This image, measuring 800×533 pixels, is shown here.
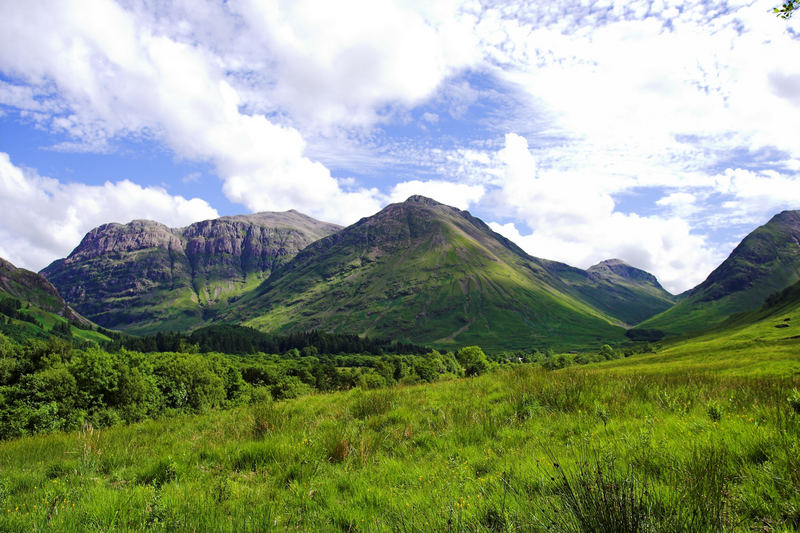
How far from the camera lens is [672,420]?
6094mm

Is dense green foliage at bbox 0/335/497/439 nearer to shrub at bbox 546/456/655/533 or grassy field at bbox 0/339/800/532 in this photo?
grassy field at bbox 0/339/800/532

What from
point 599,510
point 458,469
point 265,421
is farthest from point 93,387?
point 599,510

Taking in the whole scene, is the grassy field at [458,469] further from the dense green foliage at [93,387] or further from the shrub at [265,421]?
the dense green foliage at [93,387]

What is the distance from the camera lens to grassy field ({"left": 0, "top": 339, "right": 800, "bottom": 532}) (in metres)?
3.35

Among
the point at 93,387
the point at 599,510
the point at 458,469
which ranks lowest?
the point at 93,387

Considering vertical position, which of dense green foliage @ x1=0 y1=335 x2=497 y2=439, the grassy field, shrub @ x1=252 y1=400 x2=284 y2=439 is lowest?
dense green foliage @ x1=0 y1=335 x2=497 y2=439

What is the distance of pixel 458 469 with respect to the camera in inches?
212

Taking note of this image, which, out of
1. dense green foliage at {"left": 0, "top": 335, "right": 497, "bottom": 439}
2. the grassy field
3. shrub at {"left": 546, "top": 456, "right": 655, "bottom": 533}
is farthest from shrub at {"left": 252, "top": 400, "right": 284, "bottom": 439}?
dense green foliage at {"left": 0, "top": 335, "right": 497, "bottom": 439}

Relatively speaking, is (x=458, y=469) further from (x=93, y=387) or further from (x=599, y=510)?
(x=93, y=387)

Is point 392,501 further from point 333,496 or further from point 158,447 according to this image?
point 158,447

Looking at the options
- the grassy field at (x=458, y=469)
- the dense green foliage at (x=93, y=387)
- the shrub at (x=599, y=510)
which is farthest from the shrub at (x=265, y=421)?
the dense green foliage at (x=93, y=387)

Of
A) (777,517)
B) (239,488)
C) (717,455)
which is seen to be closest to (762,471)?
(717,455)

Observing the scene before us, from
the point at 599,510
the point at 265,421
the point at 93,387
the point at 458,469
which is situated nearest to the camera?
the point at 599,510

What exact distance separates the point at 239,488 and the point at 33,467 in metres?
5.53
